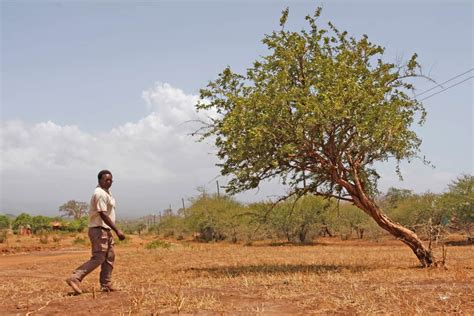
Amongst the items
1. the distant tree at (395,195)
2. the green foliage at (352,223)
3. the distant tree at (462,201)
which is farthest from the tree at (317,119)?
the distant tree at (395,195)

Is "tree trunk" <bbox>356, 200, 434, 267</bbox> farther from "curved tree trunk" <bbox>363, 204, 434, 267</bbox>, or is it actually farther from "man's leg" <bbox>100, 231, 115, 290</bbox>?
"man's leg" <bbox>100, 231, 115, 290</bbox>

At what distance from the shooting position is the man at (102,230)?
27.9 feet

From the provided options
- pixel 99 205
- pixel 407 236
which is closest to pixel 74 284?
pixel 99 205

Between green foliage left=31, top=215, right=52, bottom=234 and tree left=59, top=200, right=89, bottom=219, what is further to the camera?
tree left=59, top=200, right=89, bottom=219

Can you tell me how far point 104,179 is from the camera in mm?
8805

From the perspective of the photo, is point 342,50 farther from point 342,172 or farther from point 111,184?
point 111,184

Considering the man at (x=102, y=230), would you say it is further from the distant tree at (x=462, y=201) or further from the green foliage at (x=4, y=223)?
the green foliage at (x=4, y=223)

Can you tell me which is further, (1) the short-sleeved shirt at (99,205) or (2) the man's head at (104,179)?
(2) the man's head at (104,179)

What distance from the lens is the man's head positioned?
28.9 ft

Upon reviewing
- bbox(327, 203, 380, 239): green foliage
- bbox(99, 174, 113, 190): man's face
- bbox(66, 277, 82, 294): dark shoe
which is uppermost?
bbox(99, 174, 113, 190): man's face

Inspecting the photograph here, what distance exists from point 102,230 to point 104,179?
937 mm

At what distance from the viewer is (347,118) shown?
1266cm

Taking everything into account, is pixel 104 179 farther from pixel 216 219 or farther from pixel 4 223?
pixel 4 223

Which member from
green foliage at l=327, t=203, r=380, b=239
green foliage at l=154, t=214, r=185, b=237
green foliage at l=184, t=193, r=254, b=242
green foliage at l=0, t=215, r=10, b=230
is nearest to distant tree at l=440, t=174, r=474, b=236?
green foliage at l=327, t=203, r=380, b=239
